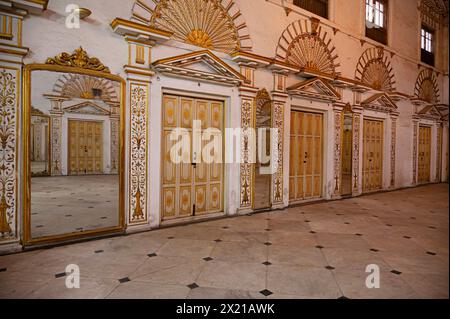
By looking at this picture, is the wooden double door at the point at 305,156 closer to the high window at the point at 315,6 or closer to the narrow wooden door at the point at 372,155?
the narrow wooden door at the point at 372,155

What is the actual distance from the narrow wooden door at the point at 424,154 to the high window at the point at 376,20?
4183 millimetres

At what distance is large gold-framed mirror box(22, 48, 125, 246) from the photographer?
628cm

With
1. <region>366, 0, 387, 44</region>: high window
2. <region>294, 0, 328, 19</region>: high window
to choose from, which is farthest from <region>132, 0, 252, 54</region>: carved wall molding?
<region>366, 0, 387, 44</region>: high window

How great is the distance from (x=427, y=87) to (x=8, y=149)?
1339 centimetres

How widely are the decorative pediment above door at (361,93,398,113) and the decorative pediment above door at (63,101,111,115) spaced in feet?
31.6

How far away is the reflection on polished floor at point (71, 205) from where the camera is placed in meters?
4.89

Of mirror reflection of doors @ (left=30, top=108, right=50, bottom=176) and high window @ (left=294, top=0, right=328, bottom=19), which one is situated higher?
high window @ (left=294, top=0, right=328, bottom=19)

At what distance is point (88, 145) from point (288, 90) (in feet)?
28.3

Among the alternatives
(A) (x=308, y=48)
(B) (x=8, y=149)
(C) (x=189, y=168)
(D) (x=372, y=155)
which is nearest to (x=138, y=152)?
(C) (x=189, y=168)

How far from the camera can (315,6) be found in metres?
7.51

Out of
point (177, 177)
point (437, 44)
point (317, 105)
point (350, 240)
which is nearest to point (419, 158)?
point (437, 44)

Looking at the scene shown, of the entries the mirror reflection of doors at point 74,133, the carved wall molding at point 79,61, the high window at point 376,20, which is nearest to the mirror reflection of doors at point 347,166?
the high window at point 376,20

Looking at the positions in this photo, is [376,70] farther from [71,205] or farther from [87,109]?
[87,109]

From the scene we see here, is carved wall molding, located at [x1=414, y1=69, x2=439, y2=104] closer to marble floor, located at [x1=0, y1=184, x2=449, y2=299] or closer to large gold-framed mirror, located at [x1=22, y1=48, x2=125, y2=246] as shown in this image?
marble floor, located at [x1=0, y1=184, x2=449, y2=299]
